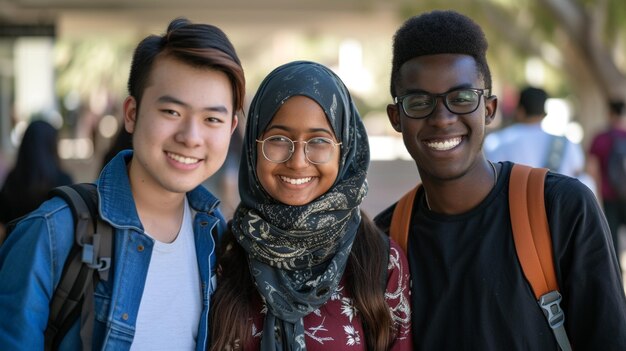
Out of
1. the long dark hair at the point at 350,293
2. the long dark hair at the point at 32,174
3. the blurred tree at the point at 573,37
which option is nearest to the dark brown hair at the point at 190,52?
the long dark hair at the point at 350,293

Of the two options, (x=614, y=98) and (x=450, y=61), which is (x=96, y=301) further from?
(x=614, y=98)

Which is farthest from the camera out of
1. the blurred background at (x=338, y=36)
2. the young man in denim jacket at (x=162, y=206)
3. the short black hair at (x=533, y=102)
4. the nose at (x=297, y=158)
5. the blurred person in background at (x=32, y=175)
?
the blurred background at (x=338, y=36)

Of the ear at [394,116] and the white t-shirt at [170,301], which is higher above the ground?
the ear at [394,116]

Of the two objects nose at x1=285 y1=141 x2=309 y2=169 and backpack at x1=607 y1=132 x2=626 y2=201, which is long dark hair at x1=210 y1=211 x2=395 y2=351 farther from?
backpack at x1=607 y1=132 x2=626 y2=201

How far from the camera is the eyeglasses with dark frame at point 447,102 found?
3117mm

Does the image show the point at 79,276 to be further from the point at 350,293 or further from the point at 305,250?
the point at 350,293


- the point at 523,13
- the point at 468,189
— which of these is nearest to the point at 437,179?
the point at 468,189

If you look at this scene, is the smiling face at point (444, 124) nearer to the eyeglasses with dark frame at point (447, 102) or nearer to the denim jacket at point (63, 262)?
the eyeglasses with dark frame at point (447, 102)

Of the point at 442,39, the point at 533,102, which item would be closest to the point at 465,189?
the point at 442,39

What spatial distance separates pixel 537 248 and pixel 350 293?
0.69 meters

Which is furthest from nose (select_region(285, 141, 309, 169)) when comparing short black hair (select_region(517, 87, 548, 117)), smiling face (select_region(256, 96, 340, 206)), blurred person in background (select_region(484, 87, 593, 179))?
short black hair (select_region(517, 87, 548, 117))

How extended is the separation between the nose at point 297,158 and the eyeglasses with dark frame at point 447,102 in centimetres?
42

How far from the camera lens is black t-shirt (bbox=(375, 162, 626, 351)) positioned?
9.36ft

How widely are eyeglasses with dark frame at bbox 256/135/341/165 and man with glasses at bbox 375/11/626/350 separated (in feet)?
1.04
